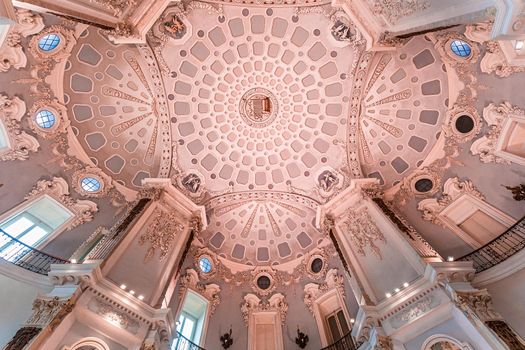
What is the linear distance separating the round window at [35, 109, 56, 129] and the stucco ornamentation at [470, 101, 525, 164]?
691 inches

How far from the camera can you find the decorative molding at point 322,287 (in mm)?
14789

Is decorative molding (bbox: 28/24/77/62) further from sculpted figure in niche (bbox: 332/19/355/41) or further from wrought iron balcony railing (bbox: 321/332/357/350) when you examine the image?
wrought iron balcony railing (bbox: 321/332/357/350)

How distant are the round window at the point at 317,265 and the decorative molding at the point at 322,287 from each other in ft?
2.37

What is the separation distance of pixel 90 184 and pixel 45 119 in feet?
10.7

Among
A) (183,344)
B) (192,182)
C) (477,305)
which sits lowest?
(477,305)

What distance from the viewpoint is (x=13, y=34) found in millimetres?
11633

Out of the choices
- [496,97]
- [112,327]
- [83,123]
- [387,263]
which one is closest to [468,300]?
[387,263]

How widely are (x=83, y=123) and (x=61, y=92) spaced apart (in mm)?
1561

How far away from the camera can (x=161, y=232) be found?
13.4 metres

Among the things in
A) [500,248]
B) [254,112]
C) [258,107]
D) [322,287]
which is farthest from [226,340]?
[500,248]

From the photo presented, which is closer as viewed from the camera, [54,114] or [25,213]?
[25,213]

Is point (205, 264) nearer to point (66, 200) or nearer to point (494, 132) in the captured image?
point (66, 200)

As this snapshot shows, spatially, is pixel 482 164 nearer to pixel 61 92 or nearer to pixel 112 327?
pixel 112 327

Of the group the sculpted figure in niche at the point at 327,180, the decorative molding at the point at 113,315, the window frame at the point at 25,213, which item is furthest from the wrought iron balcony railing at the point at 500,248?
the window frame at the point at 25,213
